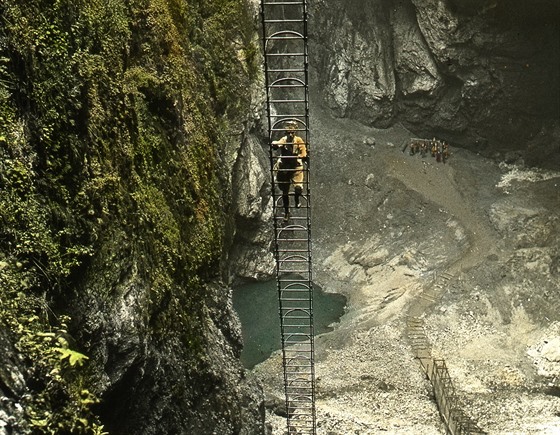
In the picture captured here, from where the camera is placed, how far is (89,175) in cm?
896

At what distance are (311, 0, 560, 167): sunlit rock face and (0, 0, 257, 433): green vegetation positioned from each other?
15251mm

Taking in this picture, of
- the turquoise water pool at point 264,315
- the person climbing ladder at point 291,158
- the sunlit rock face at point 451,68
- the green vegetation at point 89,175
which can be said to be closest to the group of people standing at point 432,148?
the sunlit rock face at point 451,68

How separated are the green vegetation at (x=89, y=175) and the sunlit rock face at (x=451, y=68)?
50.0 ft

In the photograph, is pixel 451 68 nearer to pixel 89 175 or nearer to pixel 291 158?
pixel 291 158

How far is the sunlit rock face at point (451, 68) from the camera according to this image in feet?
85.7

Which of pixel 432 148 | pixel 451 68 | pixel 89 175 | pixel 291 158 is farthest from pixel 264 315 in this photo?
pixel 89 175

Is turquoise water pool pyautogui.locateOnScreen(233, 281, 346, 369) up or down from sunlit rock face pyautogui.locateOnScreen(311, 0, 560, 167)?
down

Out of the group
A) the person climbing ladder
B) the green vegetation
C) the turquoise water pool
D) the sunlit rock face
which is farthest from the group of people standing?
the person climbing ladder

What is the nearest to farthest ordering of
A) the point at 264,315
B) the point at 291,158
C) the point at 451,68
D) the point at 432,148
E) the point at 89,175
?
the point at 89,175 < the point at 291,158 < the point at 264,315 < the point at 451,68 < the point at 432,148

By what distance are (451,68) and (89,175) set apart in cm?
2266

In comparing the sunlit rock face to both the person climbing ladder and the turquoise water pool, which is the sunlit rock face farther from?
the person climbing ladder

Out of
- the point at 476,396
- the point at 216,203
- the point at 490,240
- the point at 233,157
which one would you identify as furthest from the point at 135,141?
the point at 490,240

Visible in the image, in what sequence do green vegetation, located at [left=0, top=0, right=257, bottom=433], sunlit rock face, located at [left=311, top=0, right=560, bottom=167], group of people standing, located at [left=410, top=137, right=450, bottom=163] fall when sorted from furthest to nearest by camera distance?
group of people standing, located at [left=410, top=137, right=450, bottom=163] → sunlit rock face, located at [left=311, top=0, right=560, bottom=167] → green vegetation, located at [left=0, top=0, right=257, bottom=433]

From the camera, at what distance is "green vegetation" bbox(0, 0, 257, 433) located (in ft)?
23.5
